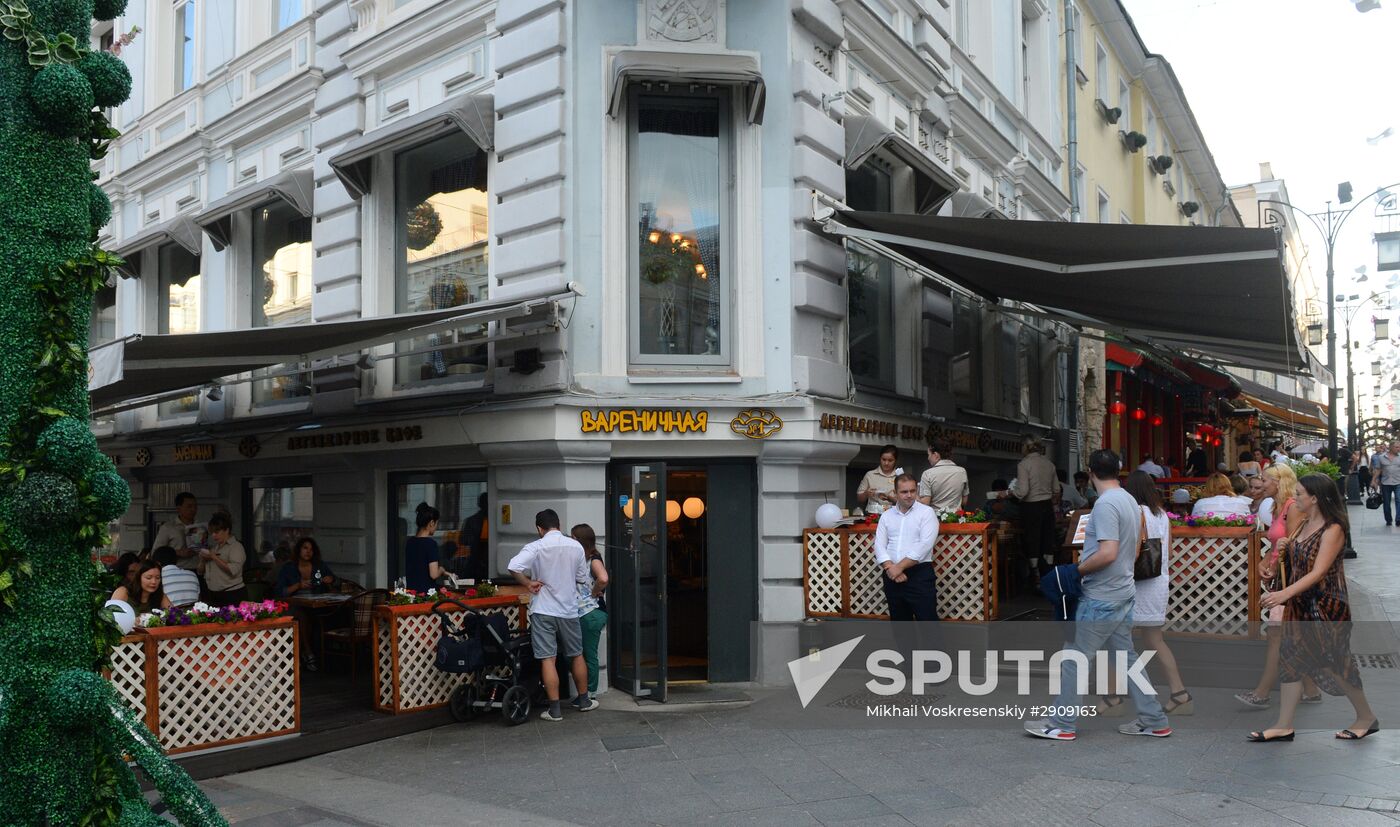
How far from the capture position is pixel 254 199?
1448cm

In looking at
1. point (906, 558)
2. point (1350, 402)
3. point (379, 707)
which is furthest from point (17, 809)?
point (1350, 402)

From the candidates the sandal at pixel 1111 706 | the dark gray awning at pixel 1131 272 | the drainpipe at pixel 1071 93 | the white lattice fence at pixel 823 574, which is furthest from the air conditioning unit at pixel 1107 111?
the sandal at pixel 1111 706

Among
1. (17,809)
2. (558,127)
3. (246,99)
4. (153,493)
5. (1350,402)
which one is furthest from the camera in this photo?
(1350,402)

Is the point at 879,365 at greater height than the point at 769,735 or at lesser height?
greater

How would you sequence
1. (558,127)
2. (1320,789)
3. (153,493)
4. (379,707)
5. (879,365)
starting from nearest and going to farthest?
(1320,789), (379,707), (558,127), (879,365), (153,493)

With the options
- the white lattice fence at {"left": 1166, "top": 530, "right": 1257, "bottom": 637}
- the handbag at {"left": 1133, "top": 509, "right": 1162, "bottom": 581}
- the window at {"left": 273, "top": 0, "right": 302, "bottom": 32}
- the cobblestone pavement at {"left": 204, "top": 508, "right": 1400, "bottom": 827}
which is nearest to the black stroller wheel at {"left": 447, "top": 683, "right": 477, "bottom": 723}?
the cobblestone pavement at {"left": 204, "top": 508, "right": 1400, "bottom": 827}

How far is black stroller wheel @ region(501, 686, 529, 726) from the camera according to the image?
959cm

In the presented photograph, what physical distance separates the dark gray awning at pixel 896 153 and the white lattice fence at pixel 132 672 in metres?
7.94

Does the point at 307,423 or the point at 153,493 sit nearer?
the point at 307,423

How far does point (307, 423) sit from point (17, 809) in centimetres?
945

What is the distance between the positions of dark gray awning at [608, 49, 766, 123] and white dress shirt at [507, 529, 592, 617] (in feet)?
13.8

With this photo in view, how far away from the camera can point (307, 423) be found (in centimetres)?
1370

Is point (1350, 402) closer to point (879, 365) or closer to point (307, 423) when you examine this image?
point (879, 365)

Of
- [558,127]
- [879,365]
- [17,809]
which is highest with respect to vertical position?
[558,127]
